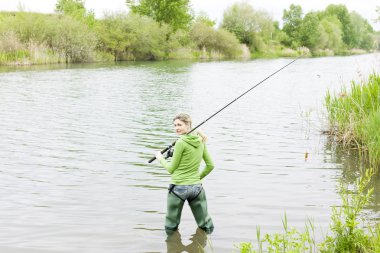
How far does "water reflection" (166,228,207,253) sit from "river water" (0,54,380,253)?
0.05 ft

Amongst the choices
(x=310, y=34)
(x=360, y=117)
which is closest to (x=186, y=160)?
(x=360, y=117)

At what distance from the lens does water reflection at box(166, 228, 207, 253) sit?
5.64m

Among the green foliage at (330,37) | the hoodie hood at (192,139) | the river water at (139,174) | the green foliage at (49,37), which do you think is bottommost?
the river water at (139,174)

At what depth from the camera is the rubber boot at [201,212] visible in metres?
5.81

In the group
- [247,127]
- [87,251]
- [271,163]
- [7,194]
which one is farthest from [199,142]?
[247,127]

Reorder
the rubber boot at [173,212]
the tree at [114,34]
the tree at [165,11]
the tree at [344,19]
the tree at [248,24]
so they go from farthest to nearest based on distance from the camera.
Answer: the tree at [344,19], the tree at [248,24], the tree at [165,11], the tree at [114,34], the rubber boot at [173,212]

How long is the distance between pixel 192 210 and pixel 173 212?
233 millimetres

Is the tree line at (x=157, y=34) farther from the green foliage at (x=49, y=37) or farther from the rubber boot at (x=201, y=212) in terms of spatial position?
the rubber boot at (x=201, y=212)

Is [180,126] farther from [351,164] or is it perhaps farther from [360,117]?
[360,117]

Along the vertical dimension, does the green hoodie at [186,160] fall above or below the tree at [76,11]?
below

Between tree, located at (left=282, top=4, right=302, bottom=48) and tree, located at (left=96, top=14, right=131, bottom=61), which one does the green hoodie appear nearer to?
tree, located at (left=96, top=14, right=131, bottom=61)

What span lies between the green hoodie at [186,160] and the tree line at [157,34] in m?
13.9

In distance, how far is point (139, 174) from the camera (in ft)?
29.8

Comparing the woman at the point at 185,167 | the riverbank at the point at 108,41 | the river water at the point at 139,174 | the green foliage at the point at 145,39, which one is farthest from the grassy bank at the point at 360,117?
the green foliage at the point at 145,39
